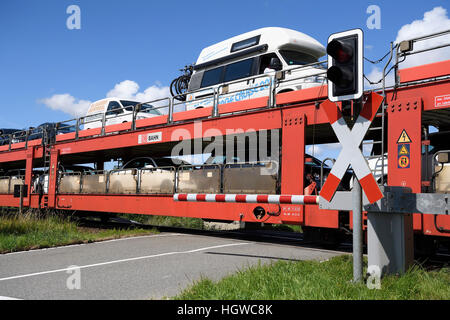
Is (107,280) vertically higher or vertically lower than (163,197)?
lower

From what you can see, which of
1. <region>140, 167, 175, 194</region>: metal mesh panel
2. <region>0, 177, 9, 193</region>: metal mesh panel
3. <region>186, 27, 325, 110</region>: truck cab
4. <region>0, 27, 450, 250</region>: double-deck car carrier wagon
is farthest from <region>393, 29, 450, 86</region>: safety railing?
<region>0, 177, 9, 193</region>: metal mesh panel

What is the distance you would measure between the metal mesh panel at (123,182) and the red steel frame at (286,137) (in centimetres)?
24

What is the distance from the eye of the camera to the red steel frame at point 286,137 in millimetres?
7375

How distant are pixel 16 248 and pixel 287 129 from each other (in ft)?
21.7

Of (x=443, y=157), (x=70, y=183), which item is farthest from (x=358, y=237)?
(x=70, y=183)

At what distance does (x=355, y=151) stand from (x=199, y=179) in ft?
21.5

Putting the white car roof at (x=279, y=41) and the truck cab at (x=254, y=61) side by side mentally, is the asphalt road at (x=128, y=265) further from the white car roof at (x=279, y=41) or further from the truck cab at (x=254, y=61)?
the white car roof at (x=279, y=41)

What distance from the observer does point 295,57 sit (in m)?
12.1

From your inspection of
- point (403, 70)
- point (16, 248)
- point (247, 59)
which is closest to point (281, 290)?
point (403, 70)

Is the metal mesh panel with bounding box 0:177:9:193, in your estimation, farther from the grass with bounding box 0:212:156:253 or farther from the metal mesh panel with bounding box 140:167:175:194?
the metal mesh panel with bounding box 140:167:175:194

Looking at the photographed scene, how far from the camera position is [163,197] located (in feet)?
38.8

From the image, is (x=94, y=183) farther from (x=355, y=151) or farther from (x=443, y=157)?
(x=355, y=151)
